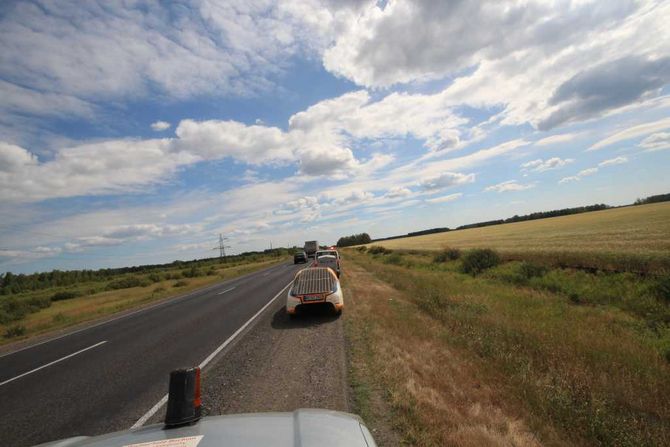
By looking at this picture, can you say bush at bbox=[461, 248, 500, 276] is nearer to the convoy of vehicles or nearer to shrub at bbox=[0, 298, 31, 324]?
the convoy of vehicles

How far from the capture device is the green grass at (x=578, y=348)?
14.3 feet

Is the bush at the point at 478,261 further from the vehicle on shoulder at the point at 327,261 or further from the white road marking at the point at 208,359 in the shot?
the white road marking at the point at 208,359

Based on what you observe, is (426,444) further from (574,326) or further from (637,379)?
(574,326)

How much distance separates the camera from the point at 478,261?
21359 mm

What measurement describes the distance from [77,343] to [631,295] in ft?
57.2

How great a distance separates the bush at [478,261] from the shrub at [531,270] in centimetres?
357

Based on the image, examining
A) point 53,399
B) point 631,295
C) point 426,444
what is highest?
point 53,399

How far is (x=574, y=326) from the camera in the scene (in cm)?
828

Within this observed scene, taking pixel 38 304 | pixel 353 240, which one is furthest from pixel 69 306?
pixel 353 240

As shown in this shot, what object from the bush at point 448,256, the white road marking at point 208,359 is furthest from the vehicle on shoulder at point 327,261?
the bush at point 448,256

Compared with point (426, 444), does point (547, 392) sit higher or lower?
lower

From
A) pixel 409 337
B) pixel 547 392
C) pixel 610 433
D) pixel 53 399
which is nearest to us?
pixel 610 433

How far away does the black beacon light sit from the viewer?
2182 mm

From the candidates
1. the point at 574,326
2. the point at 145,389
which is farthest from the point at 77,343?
the point at 574,326
